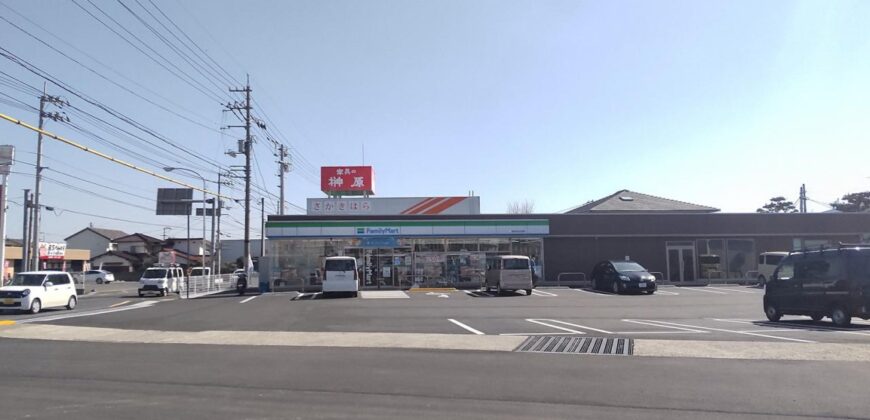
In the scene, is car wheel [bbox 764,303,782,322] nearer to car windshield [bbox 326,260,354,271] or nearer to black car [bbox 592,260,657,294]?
black car [bbox 592,260,657,294]

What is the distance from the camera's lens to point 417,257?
35.3 meters

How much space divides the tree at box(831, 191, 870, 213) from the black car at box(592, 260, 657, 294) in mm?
37559

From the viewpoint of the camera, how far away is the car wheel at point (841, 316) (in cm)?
1467

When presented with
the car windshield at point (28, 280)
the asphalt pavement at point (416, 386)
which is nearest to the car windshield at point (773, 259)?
the asphalt pavement at point (416, 386)

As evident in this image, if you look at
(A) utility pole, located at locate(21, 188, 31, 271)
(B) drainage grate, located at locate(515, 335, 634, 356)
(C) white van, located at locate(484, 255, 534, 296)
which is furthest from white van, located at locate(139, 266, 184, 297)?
(B) drainage grate, located at locate(515, 335, 634, 356)

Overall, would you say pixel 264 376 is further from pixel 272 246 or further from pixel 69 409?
pixel 272 246

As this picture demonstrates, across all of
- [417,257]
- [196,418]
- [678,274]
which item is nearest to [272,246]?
[417,257]

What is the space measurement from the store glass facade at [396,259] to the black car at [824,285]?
19.4m

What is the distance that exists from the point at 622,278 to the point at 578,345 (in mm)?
17054

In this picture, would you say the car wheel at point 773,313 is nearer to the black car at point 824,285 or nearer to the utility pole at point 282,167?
the black car at point 824,285

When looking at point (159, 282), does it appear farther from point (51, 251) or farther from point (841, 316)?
point (841, 316)

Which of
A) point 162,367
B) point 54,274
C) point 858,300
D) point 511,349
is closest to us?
point 162,367

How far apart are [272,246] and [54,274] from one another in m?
12.1

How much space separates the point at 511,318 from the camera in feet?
59.0
